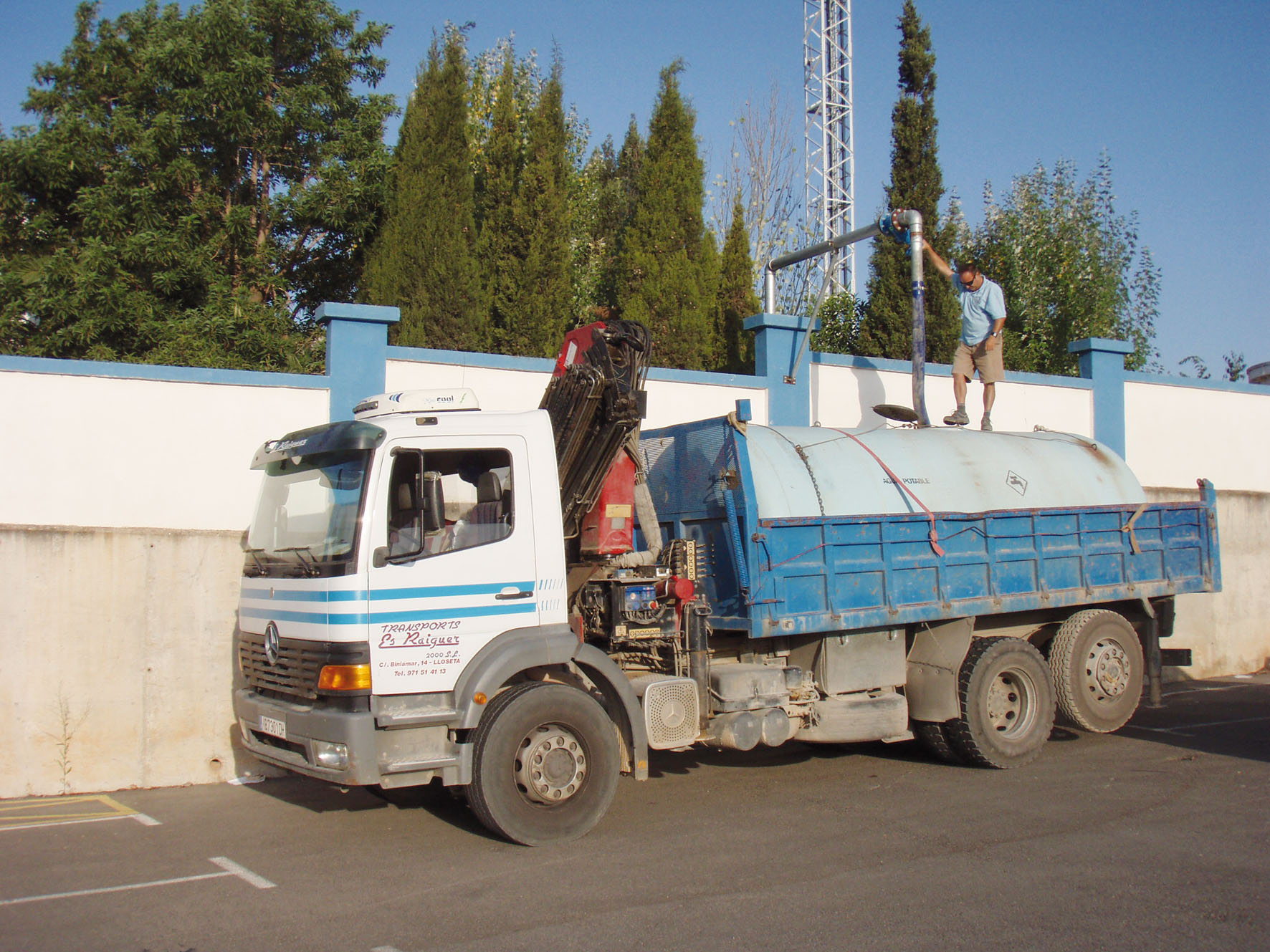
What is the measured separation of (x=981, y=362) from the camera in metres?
11.8

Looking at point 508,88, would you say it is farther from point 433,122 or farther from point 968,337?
point 968,337

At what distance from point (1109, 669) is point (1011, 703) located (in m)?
1.18

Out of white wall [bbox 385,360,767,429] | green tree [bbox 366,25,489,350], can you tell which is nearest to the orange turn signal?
white wall [bbox 385,360,767,429]

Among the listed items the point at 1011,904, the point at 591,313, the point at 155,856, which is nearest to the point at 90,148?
the point at 591,313

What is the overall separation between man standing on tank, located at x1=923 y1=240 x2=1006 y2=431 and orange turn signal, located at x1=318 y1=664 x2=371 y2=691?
7.38 meters

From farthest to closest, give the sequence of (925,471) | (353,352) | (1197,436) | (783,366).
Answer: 1. (1197,436)
2. (783,366)
3. (353,352)
4. (925,471)

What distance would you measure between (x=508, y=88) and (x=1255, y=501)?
40.2 feet

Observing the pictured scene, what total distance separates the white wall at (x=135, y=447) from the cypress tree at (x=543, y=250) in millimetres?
5647

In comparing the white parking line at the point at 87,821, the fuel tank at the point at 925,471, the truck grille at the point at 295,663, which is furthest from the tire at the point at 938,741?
the white parking line at the point at 87,821

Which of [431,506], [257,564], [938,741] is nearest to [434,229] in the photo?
[257,564]

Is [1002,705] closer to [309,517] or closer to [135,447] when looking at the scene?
[309,517]

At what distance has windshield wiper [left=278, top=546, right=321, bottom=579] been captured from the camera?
19.6 feet

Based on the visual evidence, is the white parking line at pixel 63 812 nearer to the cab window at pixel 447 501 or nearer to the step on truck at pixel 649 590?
the step on truck at pixel 649 590

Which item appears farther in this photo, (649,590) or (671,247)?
(671,247)
